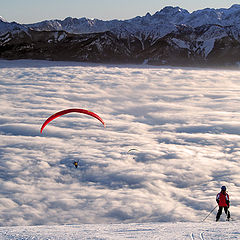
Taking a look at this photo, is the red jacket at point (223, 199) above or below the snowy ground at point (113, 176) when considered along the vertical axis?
above

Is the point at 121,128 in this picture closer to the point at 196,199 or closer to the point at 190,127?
the point at 190,127

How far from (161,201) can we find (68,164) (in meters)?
40.5

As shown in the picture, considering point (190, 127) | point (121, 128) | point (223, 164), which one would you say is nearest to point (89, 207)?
point (223, 164)

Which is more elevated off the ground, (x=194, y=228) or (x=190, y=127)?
(x=194, y=228)

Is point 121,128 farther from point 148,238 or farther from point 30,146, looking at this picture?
point 148,238

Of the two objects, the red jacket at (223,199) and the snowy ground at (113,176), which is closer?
the red jacket at (223,199)

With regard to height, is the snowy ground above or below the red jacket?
below

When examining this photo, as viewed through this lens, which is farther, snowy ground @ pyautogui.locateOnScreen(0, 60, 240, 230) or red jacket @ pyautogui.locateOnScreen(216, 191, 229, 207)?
snowy ground @ pyautogui.locateOnScreen(0, 60, 240, 230)

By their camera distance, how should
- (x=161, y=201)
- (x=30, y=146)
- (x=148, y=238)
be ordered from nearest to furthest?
(x=148, y=238) < (x=161, y=201) < (x=30, y=146)

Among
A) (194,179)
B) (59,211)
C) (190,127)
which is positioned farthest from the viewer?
(190,127)

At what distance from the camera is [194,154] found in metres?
128

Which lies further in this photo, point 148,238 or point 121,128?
point 121,128

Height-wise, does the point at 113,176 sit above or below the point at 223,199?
below

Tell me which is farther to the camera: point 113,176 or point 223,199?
point 113,176
